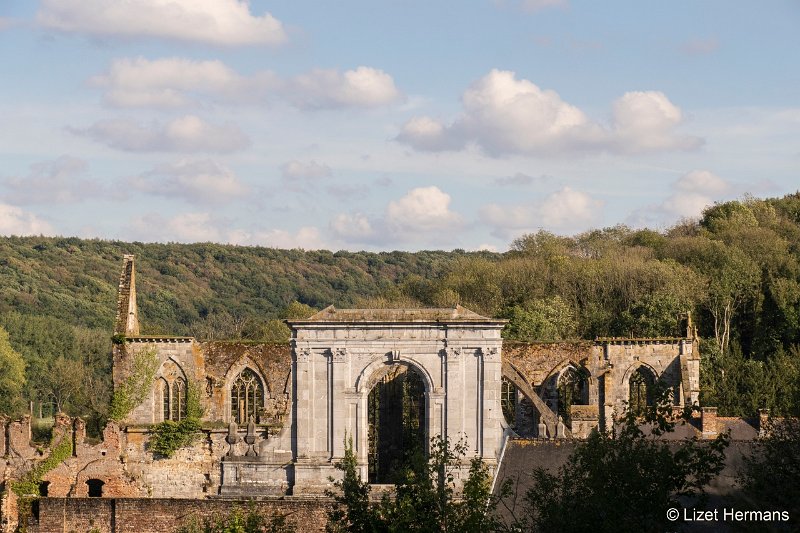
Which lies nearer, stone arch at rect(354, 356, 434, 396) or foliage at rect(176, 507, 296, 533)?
foliage at rect(176, 507, 296, 533)

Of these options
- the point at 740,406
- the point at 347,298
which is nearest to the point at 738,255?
the point at 740,406

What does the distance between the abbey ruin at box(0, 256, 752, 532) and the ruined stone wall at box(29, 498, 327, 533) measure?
1.62 ft

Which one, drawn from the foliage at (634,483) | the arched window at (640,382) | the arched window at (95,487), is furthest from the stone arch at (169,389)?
the foliage at (634,483)

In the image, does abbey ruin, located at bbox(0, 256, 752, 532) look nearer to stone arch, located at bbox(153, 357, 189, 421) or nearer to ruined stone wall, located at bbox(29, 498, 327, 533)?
stone arch, located at bbox(153, 357, 189, 421)

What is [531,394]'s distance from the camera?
46.9 m

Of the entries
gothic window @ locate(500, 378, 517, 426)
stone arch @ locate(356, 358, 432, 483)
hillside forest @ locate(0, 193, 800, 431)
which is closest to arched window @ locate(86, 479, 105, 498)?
hillside forest @ locate(0, 193, 800, 431)

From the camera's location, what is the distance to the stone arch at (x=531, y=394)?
4538 centimetres

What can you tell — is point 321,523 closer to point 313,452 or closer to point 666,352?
point 313,452

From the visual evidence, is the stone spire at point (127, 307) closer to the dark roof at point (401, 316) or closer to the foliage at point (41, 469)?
the foliage at point (41, 469)

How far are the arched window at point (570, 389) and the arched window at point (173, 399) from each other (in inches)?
515

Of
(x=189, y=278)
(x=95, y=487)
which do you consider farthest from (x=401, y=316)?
(x=189, y=278)

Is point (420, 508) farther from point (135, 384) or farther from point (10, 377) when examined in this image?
point (10, 377)

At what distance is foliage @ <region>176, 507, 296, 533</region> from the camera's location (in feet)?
108
